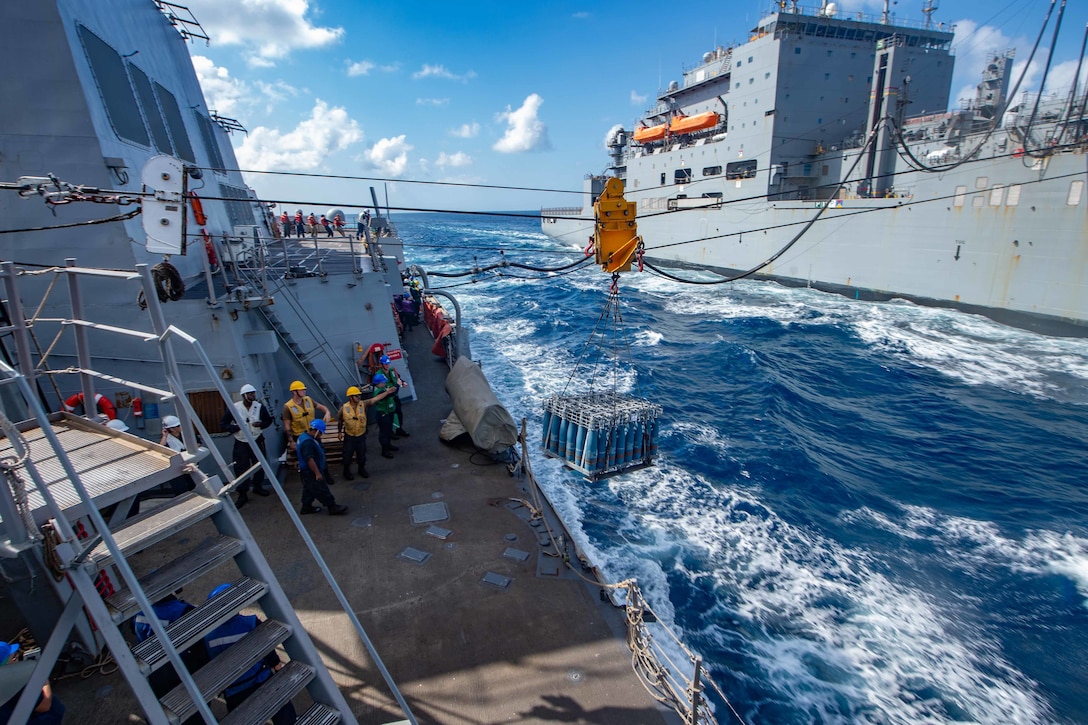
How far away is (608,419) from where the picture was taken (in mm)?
8008

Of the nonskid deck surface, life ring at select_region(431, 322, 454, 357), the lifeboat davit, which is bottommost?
the nonskid deck surface

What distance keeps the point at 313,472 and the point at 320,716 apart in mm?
4411

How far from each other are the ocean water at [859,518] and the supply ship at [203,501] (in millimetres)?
2215

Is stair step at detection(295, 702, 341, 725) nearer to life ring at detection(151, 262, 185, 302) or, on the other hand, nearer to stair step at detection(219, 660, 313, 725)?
stair step at detection(219, 660, 313, 725)

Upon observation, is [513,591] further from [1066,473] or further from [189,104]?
[189,104]

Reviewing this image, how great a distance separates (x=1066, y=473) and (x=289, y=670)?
17.0m

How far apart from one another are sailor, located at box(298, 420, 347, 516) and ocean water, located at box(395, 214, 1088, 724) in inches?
137

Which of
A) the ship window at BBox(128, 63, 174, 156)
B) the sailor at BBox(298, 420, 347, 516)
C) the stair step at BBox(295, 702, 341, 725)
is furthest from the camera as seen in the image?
the ship window at BBox(128, 63, 174, 156)

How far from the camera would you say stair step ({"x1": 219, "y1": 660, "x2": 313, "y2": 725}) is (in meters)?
3.43

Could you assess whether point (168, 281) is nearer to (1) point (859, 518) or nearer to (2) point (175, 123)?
(2) point (175, 123)

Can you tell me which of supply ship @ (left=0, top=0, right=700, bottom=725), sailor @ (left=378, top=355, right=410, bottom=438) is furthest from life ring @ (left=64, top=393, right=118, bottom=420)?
sailor @ (left=378, top=355, right=410, bottom=438)

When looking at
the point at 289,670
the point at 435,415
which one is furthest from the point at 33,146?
the point at 289,670

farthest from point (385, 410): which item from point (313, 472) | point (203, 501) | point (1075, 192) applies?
point (1075, 192)

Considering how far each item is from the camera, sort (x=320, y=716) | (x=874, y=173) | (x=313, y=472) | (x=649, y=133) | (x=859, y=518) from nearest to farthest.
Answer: (x=320, y=716), (x=313, y=472), (x=859, y=518), (x=874, y=173), (x=649, y=133)
